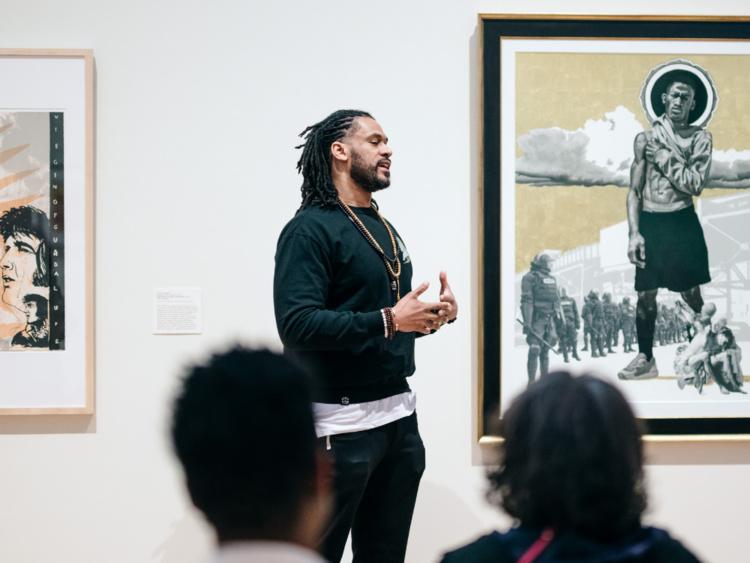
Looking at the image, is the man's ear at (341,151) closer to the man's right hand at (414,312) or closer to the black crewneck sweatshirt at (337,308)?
the black crewneck sweatshirt at (337,308)

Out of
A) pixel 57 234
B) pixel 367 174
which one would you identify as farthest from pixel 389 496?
pixel 57 234

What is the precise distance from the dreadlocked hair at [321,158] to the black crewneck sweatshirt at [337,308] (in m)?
0.07

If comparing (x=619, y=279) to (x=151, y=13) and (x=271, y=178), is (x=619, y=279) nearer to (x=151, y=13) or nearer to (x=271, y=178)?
(x=271, y=178)

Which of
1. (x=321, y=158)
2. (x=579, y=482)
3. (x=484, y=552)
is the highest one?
(x=321, y=158)

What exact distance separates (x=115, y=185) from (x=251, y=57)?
62 centimetres

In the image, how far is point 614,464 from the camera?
929 millimetres

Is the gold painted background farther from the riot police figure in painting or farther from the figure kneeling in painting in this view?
the figure kneeling in painting

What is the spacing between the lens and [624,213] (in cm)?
254

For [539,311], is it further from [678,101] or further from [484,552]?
[484,552]

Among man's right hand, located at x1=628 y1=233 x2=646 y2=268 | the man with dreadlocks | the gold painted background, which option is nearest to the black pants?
the man with dreadlocks

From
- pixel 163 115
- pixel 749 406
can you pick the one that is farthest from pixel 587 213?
pixel 163 115

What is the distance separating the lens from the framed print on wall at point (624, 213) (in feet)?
8.14

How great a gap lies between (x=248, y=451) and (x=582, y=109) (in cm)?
199

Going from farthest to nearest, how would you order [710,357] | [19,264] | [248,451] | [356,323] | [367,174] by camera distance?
[710,357] < [19,264] < [367,174] < [356,323] < [248,451]
